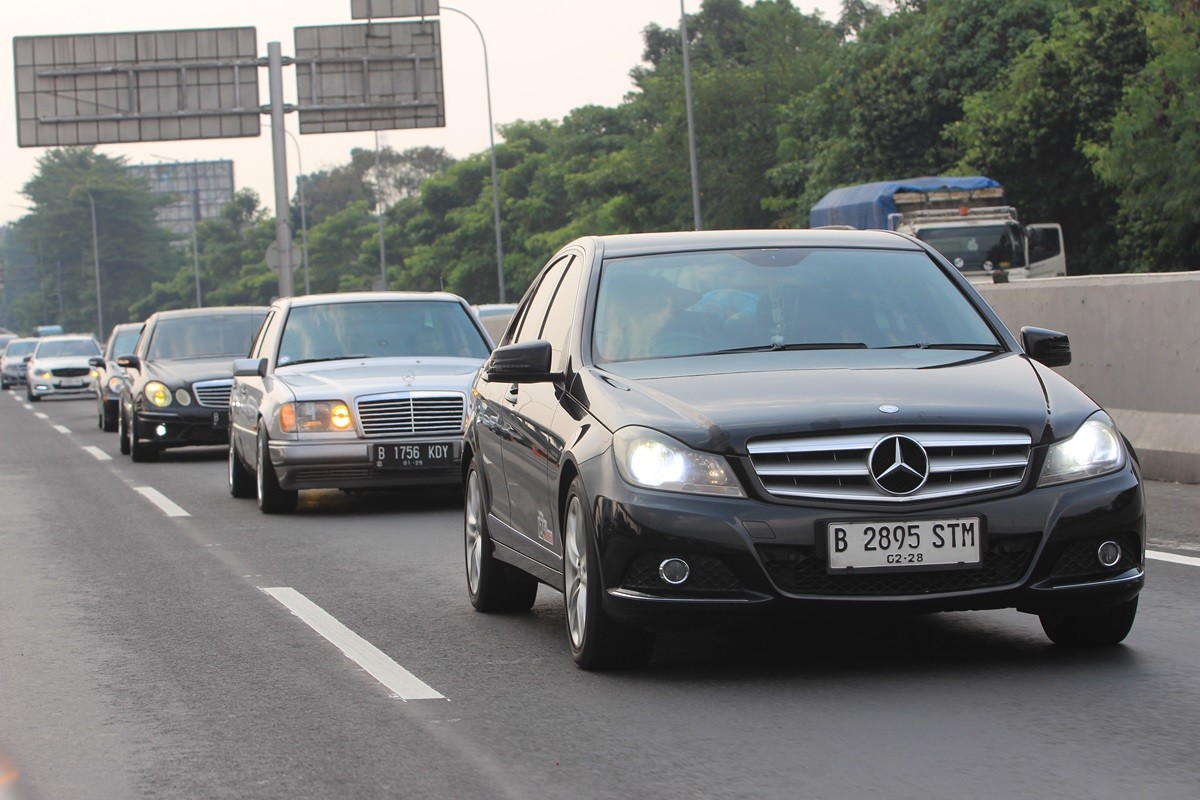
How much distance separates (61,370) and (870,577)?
44.5 m

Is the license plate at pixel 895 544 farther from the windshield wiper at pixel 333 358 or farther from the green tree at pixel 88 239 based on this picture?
the green tree at pixel 88 239

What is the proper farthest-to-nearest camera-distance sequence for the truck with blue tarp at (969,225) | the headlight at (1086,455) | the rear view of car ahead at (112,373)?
the truck with blue tarp at (969,225)
the rear view of car ahead at (112,373)
the headlight at (1086,455)

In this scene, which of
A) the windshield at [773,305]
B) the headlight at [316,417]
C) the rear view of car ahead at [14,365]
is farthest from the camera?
the rear view of car ahead at [14,365]

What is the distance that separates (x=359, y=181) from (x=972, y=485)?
157 metres

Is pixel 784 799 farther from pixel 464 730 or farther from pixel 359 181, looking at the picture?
pixel 359 181

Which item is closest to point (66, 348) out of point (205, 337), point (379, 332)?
point (205, 337)

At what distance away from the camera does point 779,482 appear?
21.1 feet

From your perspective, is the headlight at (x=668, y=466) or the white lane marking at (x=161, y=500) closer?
the headlight at (x=668, y=466)

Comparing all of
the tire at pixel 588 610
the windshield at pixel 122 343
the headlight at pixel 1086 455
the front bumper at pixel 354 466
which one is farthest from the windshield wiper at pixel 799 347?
the windshield at pixel 122 343

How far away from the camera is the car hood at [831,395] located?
6.46 meters

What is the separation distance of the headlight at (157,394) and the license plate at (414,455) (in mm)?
7985

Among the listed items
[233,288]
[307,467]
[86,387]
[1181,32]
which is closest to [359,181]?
[233,288]

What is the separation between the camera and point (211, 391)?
21422 millimetres

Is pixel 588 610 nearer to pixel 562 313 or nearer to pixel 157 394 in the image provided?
pixel 562 313
